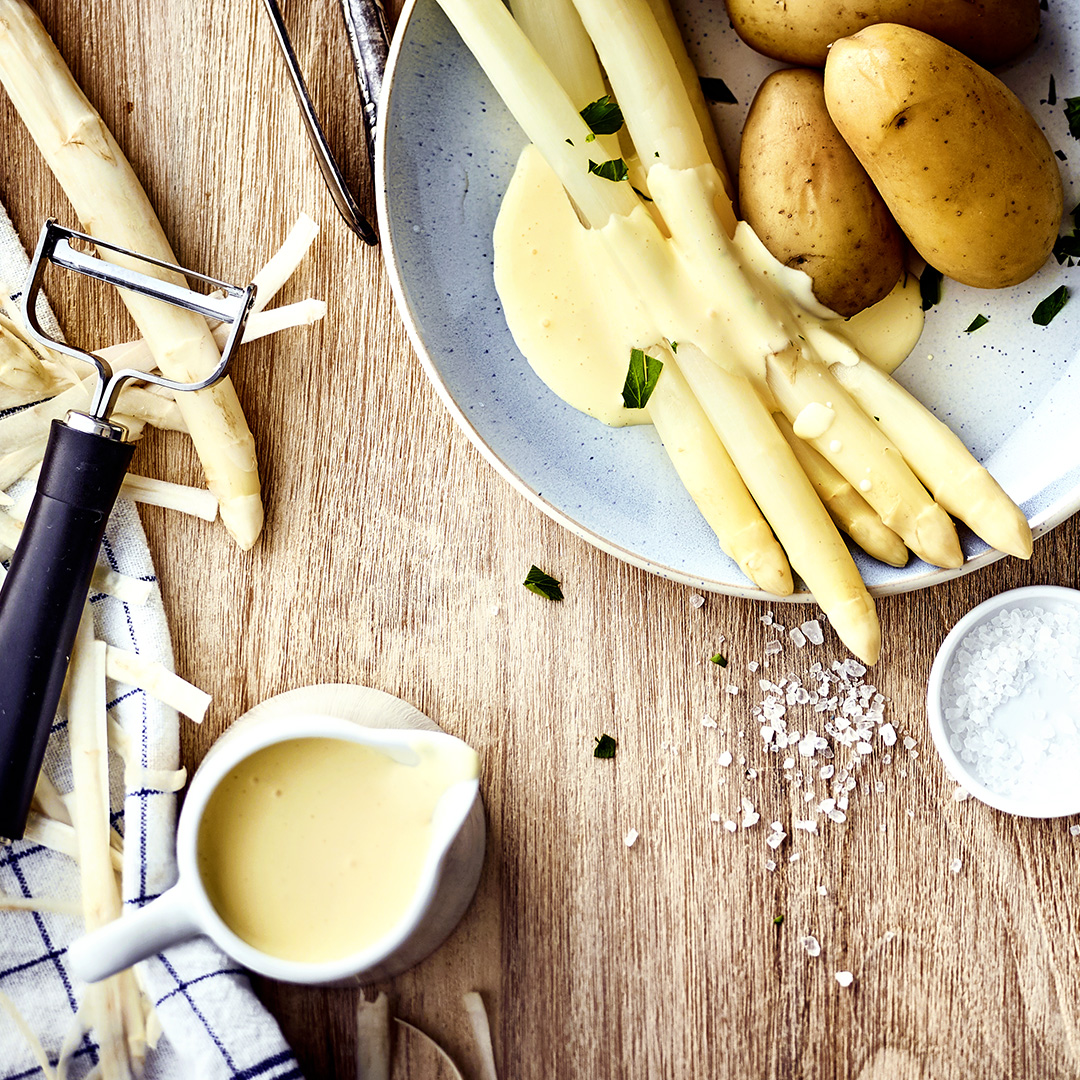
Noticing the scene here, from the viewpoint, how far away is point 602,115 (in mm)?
845

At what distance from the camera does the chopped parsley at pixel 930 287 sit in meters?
0.90

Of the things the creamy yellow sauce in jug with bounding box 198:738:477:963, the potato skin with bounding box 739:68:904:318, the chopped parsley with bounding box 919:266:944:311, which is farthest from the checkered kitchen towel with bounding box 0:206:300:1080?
the chopped parsley with bounding box 919:266:944:311

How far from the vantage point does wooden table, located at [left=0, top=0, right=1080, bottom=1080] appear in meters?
0.92

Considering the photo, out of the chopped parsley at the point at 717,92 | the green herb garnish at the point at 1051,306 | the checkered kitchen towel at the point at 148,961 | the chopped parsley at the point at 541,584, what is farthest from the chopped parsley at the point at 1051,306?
the checkered kitchen towel at the point at 148,961

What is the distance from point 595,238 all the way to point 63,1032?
0.95 metres

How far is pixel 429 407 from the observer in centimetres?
96

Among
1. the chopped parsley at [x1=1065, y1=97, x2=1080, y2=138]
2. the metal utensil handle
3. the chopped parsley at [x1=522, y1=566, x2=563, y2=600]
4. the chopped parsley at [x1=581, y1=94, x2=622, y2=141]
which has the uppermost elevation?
the metal utensil handle

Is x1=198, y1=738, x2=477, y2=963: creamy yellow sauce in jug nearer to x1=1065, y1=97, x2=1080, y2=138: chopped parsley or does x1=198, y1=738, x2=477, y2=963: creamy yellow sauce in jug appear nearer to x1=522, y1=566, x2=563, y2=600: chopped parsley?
x1=522, y1=566, x2=563, y2=600: chopped parsley

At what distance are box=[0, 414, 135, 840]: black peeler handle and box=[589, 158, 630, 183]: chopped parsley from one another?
20.3 inches

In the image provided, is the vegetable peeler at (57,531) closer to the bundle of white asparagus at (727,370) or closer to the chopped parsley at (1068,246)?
the bundle of white asparagus at (727,370)

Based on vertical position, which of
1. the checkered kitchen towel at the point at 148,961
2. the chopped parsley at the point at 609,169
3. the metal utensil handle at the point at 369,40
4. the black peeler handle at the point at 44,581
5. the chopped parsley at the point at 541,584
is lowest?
the checkered kitchen towel at the point at 148,961

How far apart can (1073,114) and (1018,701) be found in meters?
0.56

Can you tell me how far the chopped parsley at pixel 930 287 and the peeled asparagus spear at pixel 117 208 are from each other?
695mm

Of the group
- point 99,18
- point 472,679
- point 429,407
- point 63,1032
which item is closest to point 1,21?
point 99,18
